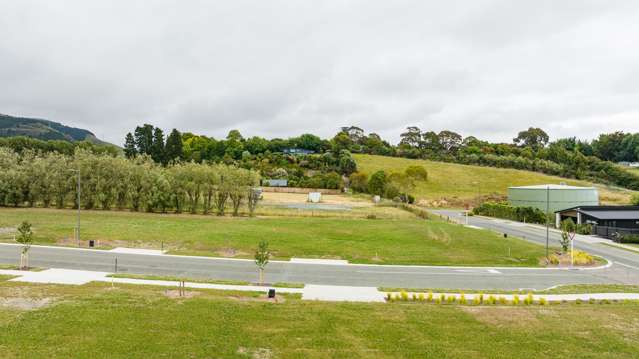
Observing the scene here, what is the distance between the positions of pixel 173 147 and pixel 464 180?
79.2 metres

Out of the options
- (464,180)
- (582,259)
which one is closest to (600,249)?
(582,259)

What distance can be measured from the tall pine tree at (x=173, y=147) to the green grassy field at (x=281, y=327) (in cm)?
7458

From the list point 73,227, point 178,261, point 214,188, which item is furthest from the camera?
point 214,188

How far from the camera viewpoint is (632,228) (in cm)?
4678

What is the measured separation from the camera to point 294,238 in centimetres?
3600

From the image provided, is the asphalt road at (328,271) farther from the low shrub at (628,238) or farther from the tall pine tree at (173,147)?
the tall pine tree at (173,147)

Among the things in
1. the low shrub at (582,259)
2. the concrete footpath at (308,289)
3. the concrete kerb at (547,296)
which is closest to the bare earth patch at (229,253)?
the concrete footpath at (308,289)

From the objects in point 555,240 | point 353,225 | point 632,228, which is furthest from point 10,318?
point 632,228

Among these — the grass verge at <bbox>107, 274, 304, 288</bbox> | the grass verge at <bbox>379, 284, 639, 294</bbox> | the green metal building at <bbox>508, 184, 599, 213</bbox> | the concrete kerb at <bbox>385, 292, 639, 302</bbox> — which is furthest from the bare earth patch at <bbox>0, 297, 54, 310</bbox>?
the green metal building at <bbox>508, 184, 599, 213</bbox>

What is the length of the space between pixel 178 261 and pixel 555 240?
39.3m

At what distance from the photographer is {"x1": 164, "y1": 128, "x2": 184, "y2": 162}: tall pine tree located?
91.1 metres

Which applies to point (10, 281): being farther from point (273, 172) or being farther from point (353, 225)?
point (273, 172)

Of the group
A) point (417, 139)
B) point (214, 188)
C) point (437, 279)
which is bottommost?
point (437, 279)

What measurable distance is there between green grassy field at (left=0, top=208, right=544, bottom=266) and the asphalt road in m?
2.41
